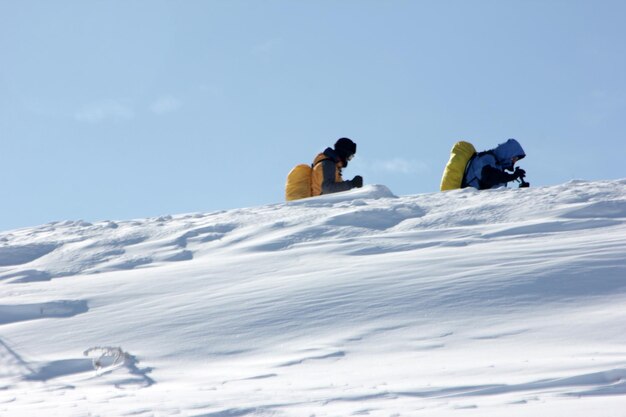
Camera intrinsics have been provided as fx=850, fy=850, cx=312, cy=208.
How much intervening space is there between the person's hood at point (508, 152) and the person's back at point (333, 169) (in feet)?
5.18

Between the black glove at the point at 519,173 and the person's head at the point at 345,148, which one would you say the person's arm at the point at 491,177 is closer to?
the black glove at the point at 519,173

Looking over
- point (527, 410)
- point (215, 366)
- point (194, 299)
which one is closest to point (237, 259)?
point (194, 299)

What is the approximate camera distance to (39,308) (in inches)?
198

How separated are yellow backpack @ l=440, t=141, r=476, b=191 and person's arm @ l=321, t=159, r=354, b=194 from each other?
1101 millimetres

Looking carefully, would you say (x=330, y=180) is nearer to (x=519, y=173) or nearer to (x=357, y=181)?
(x=357, y=181)

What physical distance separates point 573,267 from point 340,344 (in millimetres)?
1574

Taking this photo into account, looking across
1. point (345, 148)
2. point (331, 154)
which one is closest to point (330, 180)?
point (331, 154)

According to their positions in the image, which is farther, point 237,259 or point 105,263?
point 105,263

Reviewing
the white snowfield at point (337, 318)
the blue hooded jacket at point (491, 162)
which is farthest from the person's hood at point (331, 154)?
the white snowfield at point (337, 318)

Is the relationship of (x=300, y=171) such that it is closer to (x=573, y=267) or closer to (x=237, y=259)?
(x=237, y=259)

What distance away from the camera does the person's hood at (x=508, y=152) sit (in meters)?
9.34

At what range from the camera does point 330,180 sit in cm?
956

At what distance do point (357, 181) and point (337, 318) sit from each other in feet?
18.4

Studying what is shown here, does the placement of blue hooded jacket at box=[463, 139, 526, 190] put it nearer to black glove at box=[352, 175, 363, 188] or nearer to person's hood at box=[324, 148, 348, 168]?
black glove at box=[352, 175, 363, 188]
